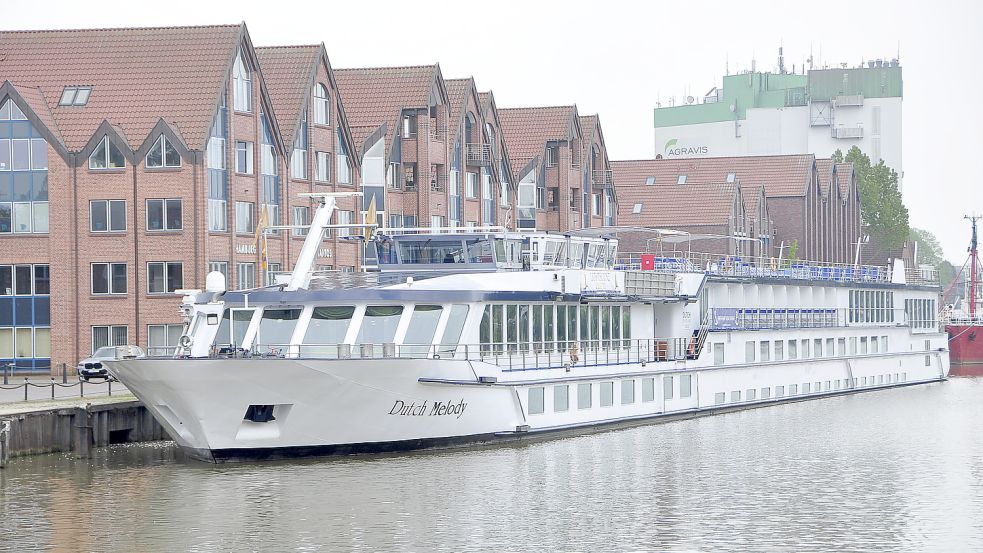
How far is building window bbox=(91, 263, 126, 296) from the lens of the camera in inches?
2584

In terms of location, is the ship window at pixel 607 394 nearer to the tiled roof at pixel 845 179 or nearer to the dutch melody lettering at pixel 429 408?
the dutch melody lettering at pixel 429 408

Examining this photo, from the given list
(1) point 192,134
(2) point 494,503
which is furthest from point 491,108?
(2) point 494,503

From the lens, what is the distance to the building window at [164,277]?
65688mm

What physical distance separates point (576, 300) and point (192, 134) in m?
22.6

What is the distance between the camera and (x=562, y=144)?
322 feet

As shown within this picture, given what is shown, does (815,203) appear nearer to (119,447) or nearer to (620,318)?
(620,318)

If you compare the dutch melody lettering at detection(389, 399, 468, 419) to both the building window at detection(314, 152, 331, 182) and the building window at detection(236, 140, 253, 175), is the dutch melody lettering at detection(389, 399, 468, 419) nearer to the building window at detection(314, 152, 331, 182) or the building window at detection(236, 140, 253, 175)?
the building window at detection(236, 140, 253, 175)

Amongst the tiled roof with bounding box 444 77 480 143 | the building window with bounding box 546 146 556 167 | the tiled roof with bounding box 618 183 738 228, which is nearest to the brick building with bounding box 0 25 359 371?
the tiled roof with bounding box 444 77 480 143

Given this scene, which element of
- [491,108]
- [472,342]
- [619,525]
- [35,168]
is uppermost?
[491,108]

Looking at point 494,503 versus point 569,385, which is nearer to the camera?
point 494,503

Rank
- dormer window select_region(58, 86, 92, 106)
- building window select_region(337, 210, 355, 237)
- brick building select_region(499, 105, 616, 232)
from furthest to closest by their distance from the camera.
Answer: brick building select_region(499, 105, 616, 232), building window select_region(337, 210, 355, 237), dormer window select_region(58, 86, 92, 106)

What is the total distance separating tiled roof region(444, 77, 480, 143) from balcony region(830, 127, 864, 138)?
309 ft

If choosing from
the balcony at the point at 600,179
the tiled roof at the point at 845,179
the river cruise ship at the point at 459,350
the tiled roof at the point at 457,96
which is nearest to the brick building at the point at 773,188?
the tiled roof at the point at 845,179

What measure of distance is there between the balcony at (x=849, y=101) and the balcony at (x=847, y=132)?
2.60m
